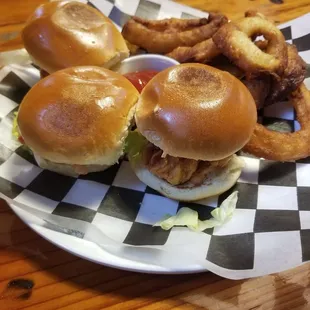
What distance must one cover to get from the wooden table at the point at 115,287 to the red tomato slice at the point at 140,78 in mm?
677

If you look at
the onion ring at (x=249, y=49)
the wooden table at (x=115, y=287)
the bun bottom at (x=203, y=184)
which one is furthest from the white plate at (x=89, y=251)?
the onion ring at (x=249, y=49)

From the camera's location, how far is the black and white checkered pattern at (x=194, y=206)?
4.42 ft

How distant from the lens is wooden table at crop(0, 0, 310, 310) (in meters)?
1.31

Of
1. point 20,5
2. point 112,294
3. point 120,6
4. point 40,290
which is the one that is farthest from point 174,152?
point 20,5

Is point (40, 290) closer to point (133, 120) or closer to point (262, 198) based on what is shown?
point (133, 120)

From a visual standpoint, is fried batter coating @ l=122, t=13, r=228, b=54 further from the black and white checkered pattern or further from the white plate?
the white plate

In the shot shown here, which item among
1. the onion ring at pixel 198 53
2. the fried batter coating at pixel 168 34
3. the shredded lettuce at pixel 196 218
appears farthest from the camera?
the fried batter coating at pixel 168 34

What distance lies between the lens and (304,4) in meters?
2.54

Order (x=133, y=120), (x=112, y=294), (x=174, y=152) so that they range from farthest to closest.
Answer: (x=133, y=120) → (x=174, y=152) → (x=112, y=294)

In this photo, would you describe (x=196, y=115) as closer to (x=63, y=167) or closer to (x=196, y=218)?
(x=196, y=218)

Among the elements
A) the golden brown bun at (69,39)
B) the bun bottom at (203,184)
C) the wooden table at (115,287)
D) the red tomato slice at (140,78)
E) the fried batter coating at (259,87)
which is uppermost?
the golden brown bun at (69,39)

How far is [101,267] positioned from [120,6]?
145 cm

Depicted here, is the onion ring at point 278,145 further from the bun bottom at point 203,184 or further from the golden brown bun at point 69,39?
the golden brown bun at point 69,39

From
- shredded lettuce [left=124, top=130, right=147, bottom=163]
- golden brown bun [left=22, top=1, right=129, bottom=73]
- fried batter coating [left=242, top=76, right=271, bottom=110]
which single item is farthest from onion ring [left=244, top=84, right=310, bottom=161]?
golden brown bun [left=22, top=1, right=129, bottom=73]
